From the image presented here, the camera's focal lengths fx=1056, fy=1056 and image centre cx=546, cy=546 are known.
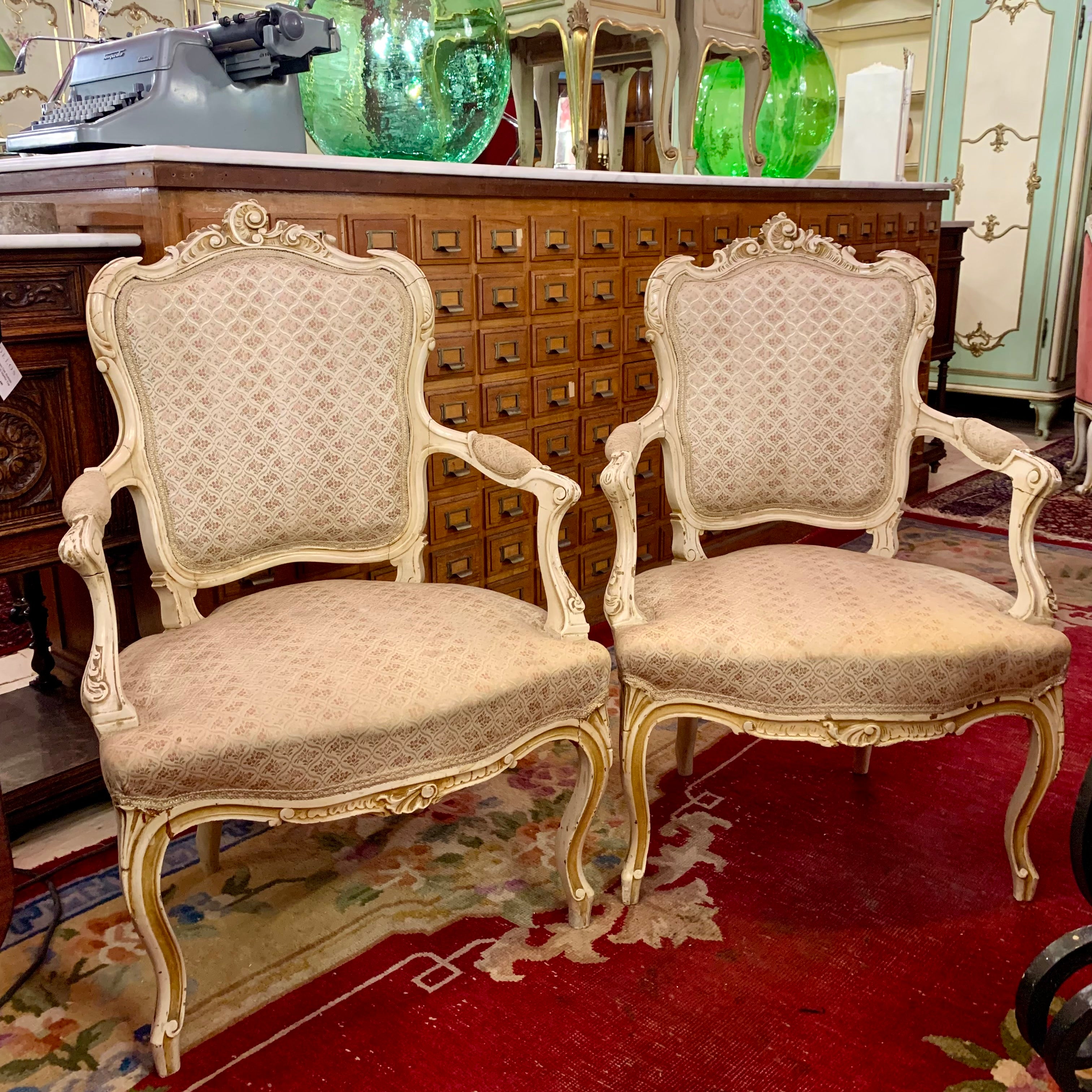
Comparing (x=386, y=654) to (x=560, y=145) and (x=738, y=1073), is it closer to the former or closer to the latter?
(x=738, y=1073)

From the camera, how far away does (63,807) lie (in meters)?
2.20

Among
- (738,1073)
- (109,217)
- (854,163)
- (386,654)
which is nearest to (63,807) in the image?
(386,654)

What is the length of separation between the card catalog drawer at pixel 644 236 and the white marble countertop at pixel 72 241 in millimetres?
1429

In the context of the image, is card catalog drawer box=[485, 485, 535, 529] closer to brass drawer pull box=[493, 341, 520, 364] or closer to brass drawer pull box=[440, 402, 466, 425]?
brass drawer pull box=[440, 402, 466, 425]

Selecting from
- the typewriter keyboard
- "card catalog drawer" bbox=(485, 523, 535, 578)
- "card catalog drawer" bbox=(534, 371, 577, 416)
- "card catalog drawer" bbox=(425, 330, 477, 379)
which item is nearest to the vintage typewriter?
the typewriter keyboard

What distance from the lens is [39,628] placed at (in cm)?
250

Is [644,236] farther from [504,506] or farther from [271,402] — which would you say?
[271,402]

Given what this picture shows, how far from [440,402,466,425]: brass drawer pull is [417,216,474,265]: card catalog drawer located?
0.34 meters

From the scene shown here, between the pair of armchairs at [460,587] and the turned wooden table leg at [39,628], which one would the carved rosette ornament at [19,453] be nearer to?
the pair of armchairs at [460,587]

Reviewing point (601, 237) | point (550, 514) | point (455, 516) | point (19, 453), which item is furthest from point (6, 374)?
point (601, 237)

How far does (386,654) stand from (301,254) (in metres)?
0.79

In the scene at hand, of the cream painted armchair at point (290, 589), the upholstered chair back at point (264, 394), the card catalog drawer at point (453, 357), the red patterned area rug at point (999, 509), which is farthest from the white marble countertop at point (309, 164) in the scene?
the red patterned area rug at point (999, 509)

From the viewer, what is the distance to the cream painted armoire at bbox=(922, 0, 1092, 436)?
17.8ft

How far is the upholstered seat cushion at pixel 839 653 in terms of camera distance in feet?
5.57
